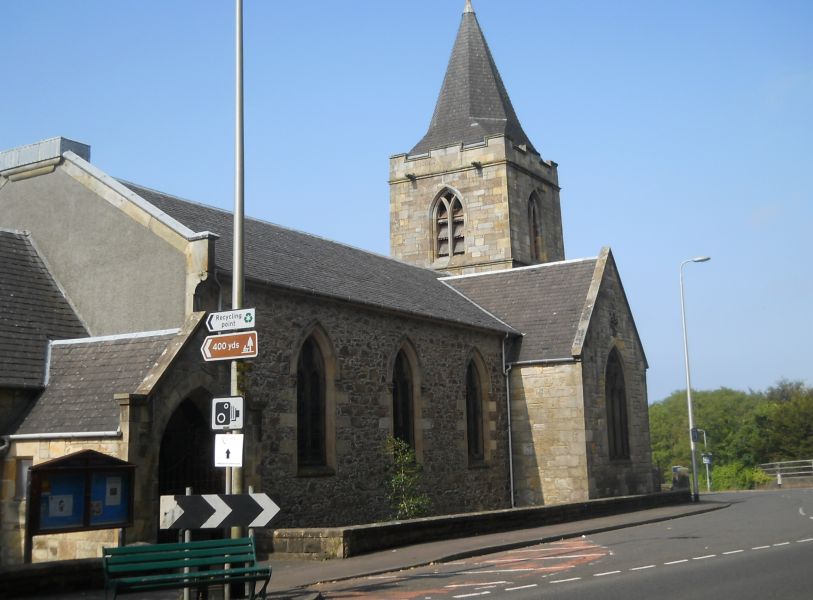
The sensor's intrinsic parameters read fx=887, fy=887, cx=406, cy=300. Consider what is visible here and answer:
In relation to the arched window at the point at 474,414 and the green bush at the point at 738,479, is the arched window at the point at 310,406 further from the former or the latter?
the green bush at the point at 738,479

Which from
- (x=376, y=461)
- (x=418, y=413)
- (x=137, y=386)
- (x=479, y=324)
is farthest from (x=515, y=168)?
(x=137, y=386)

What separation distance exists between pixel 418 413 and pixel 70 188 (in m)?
9.84

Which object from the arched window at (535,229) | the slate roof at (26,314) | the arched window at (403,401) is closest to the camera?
the slate roof at (26,314)

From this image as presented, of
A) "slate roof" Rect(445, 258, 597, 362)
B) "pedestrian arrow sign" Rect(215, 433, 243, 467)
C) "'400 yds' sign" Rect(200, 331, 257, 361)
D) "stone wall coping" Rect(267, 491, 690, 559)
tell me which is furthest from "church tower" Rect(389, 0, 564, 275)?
"pedestrian arrow sign" Rect(215, 433, 243, 467)

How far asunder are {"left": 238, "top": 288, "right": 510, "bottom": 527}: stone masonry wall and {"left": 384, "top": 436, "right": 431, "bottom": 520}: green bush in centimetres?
26

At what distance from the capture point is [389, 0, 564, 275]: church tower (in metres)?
36.6

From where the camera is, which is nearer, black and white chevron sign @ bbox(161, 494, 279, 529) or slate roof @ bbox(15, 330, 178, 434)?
black and white chevron sign @ bbox(161, 494, 279, 529)

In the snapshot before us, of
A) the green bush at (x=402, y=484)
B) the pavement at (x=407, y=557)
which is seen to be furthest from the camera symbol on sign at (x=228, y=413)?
the green bush at (x=402, y=484)

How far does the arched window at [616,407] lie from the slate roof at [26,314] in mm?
16256

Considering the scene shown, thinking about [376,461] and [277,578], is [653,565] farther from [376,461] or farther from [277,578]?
[376,461]

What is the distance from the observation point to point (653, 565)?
492 inches

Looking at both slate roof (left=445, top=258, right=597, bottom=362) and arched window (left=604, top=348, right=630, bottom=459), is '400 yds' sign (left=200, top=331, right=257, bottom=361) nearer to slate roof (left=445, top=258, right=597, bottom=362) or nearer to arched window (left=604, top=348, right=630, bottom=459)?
slate roof (left=445, top=258, right=597, bottom=362)

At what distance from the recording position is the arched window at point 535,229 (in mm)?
38250

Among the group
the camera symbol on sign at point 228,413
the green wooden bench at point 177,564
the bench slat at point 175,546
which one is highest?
the camera symbol on sign at point 228,413
